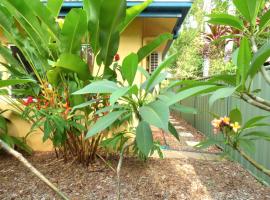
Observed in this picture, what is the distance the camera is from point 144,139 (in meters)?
1.66

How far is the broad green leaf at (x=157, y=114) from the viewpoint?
4.19 ft

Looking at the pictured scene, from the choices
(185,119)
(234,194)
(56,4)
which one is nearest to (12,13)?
(56,4)

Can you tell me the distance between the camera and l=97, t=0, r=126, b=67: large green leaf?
2914 mm

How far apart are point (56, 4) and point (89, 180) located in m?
2.41

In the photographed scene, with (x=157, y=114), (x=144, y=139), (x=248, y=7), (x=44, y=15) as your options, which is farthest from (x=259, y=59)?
(x=44, y=15)

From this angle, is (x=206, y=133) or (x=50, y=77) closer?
(x=50, y=77)

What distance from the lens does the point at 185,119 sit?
1191 centimetres

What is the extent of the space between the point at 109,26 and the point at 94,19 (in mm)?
217

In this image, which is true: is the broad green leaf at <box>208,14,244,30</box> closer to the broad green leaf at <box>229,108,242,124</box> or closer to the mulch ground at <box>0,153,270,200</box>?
the broad green leaf at <box>229,108,242,124</box>

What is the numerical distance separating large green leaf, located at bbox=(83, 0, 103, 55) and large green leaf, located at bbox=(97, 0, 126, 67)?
0.08 m

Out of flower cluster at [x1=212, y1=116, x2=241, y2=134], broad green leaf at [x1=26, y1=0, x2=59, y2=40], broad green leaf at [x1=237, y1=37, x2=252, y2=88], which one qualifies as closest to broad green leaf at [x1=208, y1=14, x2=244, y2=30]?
broad green leaf at [x1=237, y1=37, x2=252, y2=88]

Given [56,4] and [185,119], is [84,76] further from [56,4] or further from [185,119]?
[185,119]

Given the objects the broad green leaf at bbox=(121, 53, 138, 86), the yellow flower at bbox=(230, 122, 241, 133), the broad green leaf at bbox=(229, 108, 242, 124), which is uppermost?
the broad green leaf at bbox=(121, 53, 138, 86)

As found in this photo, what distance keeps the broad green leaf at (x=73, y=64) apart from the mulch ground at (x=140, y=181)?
4.69ft
